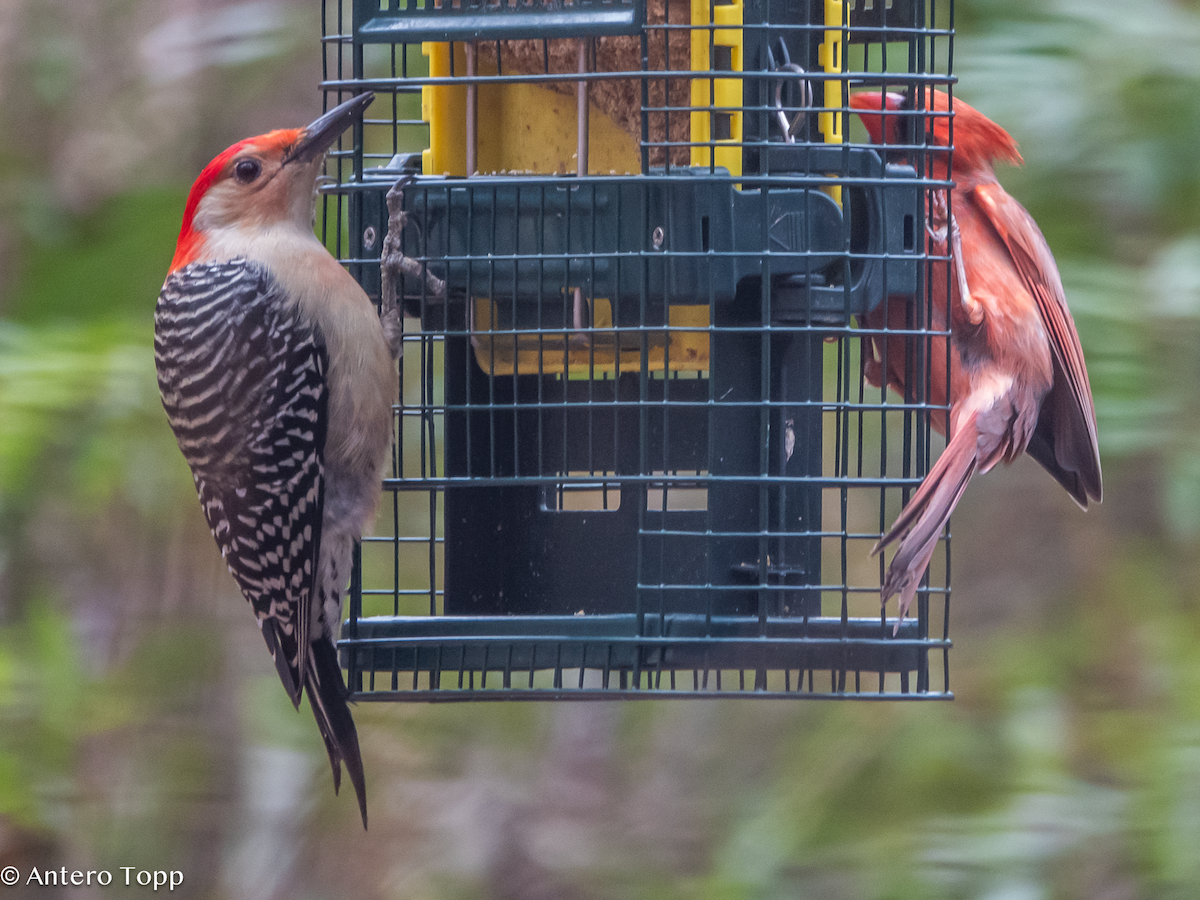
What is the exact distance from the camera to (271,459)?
3.39m

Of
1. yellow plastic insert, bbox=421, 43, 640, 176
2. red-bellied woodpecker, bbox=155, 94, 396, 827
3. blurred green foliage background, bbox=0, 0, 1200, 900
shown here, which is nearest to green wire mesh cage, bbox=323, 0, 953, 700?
yellow plastic insert, bbox=421, 43, 640, 176

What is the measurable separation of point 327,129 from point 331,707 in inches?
54.7

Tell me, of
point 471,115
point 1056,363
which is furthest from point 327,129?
point 1056,363

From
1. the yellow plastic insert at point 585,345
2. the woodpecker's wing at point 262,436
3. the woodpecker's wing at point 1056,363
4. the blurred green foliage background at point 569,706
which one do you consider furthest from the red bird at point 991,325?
the woodpecker's wing at point 262,436

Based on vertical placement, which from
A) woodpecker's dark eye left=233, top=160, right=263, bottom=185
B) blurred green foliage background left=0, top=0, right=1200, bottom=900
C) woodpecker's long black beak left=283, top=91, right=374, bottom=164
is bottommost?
blurred green foliage background left=0, top=0, right=1200, bottom=900

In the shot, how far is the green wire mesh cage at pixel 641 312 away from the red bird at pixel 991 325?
15cm

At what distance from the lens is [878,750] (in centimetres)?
486

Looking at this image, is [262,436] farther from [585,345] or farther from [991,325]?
[991,325]

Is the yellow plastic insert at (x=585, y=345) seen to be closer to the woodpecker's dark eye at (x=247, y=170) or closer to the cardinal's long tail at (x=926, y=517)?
the cardinal's long tail at (x=926, y=517)

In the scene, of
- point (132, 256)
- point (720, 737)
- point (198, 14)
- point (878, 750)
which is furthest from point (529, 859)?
point (198, 14)

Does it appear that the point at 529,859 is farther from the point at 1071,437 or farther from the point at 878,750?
the point at 1071,437

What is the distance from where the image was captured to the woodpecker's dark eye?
3.61 meters

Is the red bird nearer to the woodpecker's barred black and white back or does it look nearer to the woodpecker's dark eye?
the woodpecker's barred black and white back

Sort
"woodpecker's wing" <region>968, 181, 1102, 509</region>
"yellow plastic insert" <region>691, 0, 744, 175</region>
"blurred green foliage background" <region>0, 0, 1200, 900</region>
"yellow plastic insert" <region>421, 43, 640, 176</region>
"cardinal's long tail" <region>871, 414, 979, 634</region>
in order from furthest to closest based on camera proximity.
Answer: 1. "blurred green foliage background" <region>0, 0, 1200, 900</region>
2. "woodpecker's wing" <region>968, 181, 1102, 509</region>
3. "yellow plastic insert" <region>421, 43, 640, 176</region>
4. "yellow plastic insert" <region>691, 0, 744, 175</region>
5. "cardinal's long tail" <region>871, 414, 979, 634</region>
